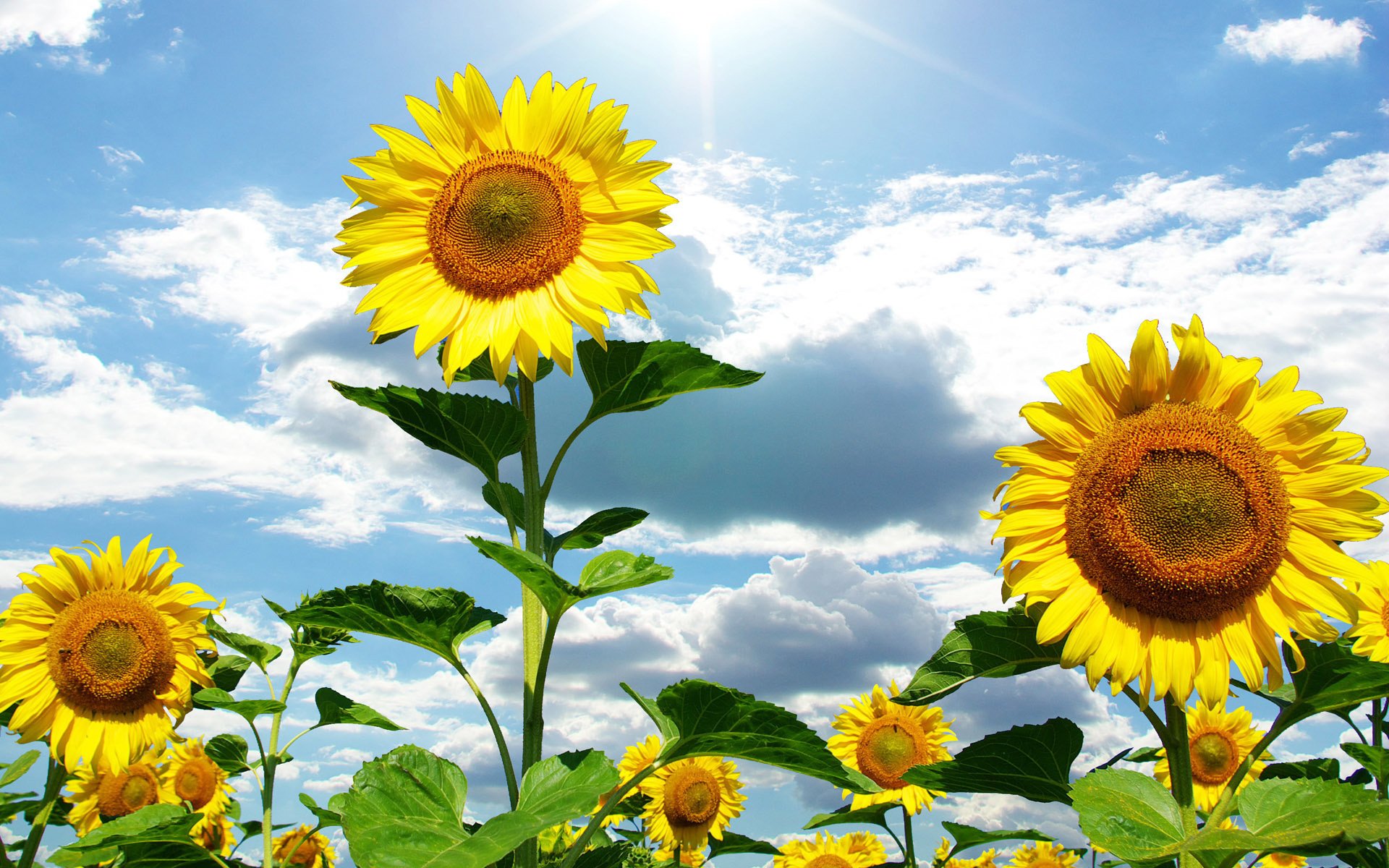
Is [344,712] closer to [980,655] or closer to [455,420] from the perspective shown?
[455,420]

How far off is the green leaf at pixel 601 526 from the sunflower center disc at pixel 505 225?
0.90 m

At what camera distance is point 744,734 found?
115 inches

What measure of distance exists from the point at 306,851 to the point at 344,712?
14.3ft

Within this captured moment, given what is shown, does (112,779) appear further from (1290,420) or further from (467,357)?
(1290,420)

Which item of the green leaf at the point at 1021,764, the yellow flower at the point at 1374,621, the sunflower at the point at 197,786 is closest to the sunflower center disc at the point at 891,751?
the yellow flower at the point at 1374,621

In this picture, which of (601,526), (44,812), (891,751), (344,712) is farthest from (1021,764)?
(44,812)

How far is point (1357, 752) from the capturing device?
14.2ft

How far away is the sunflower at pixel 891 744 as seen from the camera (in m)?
6.50

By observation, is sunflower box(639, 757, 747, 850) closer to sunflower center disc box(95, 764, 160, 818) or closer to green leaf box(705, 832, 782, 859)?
green leaf box(705, 832, 782, 859)

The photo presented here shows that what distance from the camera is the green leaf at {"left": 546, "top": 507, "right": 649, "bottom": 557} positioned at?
3.57 meters

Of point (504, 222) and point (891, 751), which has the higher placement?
point (504, 222)

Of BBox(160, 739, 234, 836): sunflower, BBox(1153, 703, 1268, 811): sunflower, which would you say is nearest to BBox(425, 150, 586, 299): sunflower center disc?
BBox(1153, 703, 1268, 811): sunflower

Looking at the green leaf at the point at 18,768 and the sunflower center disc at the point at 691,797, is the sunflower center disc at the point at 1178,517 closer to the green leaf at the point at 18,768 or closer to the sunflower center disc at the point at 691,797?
the sunflower center disc at the point at 691,797

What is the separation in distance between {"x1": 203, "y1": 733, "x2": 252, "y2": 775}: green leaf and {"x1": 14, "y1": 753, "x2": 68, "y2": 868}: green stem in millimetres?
743
